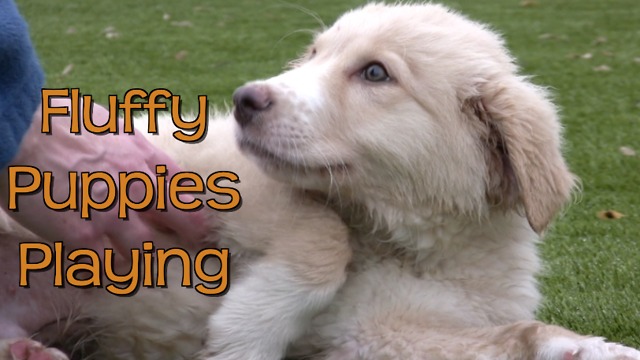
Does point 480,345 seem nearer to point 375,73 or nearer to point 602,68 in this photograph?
point 375,73

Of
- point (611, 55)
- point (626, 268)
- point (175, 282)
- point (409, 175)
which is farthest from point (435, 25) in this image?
point (611, 55)

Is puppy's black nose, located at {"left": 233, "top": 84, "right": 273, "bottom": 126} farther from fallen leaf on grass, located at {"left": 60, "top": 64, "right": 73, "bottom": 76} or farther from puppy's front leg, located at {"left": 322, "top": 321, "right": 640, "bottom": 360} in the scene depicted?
fallen leaf on grass, located at {"left": 60, "top": 64, "right": 73, "bottom": 76}

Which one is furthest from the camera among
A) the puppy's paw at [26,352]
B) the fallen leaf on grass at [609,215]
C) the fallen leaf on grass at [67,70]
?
the fallen leaf on grass at [67,70]

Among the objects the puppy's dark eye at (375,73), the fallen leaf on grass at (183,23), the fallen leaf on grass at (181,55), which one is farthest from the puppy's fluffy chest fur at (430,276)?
the fallen leaf on grass at (183,23)

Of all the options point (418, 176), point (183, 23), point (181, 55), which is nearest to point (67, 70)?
point (181, 55)

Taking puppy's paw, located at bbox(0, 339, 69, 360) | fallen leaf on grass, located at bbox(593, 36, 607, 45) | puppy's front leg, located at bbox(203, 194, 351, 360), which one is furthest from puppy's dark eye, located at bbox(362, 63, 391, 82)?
fallen leaf on grass, located at bbox(593, 36, 607, 45)

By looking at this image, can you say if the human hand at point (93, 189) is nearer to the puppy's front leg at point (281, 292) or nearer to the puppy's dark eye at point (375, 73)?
the puppy's front leg at point (281, 292)
